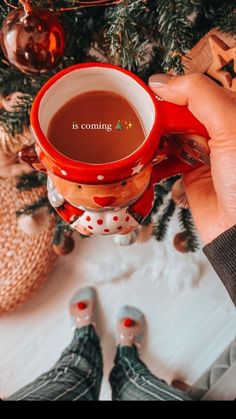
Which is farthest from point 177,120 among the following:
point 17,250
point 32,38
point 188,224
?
point 17,250

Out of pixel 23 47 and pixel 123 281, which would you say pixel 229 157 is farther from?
pixel 123 281

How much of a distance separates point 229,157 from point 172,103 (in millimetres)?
100

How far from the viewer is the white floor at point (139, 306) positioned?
41.1 inches

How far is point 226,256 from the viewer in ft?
2.02

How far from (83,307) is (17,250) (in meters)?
0.20

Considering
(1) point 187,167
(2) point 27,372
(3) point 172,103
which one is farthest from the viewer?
(2) point 27,372

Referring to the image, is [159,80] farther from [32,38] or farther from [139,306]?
[139,306]

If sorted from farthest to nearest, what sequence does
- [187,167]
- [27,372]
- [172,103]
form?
[27,372]
[187,167]
[172,103]

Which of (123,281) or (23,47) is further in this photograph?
(123,281)

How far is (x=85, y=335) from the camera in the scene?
1062 mm

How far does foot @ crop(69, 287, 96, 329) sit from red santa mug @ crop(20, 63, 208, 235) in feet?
1.85

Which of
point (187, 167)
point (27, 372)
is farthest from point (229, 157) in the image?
point (27, 372)

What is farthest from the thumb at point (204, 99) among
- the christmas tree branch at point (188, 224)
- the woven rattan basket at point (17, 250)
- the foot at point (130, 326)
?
the foot at point (130, 326)

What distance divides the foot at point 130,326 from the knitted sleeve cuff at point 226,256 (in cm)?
47
